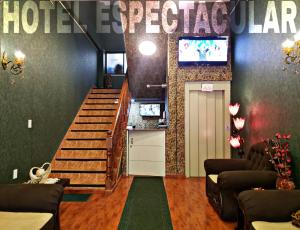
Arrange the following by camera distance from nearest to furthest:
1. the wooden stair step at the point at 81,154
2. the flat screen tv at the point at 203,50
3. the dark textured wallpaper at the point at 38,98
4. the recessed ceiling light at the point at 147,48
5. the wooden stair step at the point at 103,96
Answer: the dark textured wallpaper at the point at 38,98 → the wooden stair step at the point at 81,154 → the flat screen tv at the point at 203,50 → the recessed ceiling light at the point at 147,48 → the wooden stair step at the point at 103,96

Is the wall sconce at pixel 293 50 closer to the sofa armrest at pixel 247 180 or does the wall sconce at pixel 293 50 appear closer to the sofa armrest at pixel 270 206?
the sofa armrest at pixel 247 180

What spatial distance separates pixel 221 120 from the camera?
19.5 feet

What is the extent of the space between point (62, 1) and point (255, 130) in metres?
4.95

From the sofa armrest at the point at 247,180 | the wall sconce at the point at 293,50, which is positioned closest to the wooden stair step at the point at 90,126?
the sofa armrest at the point at 247,180

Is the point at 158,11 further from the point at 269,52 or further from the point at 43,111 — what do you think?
the point at 43,111

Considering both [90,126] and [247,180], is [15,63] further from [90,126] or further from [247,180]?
[247,180]

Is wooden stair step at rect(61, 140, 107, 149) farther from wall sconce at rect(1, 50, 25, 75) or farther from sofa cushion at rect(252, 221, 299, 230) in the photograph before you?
sofa cushion at rect(252, 221, 299, 230)

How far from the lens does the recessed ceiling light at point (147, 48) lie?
6031mm

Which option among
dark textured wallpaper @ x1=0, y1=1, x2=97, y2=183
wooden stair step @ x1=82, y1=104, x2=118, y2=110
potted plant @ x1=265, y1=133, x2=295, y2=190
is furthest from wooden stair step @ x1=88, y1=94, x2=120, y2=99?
potted plant @ x1=265, y1=133, x2=295, y2=190

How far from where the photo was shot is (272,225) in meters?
2.11

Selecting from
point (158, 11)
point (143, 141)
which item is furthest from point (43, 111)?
point (158, 11)

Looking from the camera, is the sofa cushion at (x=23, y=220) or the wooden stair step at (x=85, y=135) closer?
the sofa cushion at (x=23, y=220)

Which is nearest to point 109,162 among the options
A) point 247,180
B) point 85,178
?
point 85,178

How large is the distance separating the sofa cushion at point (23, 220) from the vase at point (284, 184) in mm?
2446
